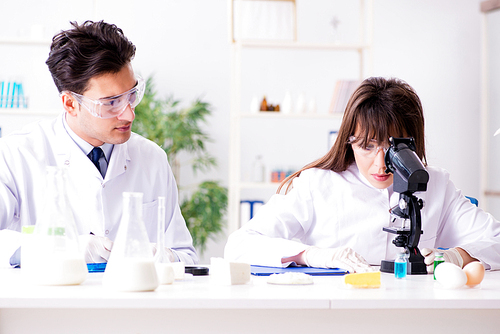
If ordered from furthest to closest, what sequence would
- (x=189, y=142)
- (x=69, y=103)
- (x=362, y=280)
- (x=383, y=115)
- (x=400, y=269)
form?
(x=189, y=142) < (x=69, y=103) < (x=383, y=115) < (x=400, y=269) < (x=362, y=280)

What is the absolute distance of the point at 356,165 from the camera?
6.03 feet

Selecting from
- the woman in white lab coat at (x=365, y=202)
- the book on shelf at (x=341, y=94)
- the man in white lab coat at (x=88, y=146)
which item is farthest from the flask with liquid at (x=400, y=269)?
the book on shelf at (x=341, y=94)

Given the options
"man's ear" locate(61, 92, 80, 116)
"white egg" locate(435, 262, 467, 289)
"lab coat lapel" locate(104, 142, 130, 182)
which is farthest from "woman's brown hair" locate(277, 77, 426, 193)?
"man's ear" locate(61, 92, 80, 116)

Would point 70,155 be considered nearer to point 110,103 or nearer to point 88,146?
Answer: point 88,146

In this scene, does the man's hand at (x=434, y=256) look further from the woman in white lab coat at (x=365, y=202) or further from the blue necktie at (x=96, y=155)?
the blue necktie at (x=96, y=155)

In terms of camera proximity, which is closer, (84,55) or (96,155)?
(84,55)

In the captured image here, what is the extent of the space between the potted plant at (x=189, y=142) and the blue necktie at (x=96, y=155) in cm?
205

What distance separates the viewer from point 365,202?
1723mm

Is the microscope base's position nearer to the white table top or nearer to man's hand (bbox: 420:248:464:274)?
man's hand (bbox: 420:248:464:274)

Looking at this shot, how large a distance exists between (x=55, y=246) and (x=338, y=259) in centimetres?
68

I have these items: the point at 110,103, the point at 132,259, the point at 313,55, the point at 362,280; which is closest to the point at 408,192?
the point at 362,280

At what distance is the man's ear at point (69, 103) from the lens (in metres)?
1.76

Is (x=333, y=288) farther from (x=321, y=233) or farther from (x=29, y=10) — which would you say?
(x=29, y=10)

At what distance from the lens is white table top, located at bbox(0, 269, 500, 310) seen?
90 cm
